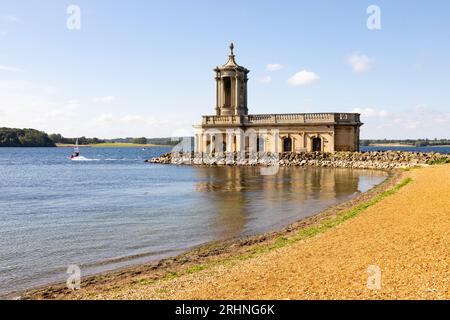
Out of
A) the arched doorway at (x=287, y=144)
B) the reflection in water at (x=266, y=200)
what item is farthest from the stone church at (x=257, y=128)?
the reflection in water at (x=266, y=200)

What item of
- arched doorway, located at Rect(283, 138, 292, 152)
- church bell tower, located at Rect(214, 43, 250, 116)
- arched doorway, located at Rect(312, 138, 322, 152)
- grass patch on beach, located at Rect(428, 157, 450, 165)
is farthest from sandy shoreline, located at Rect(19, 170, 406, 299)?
church bell tower, located at Rect(214, 43, 250, 116)

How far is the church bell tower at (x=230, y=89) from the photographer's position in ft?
231

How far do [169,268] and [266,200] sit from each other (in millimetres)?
16206

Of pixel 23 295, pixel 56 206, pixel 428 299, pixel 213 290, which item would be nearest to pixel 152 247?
pixel 23 295

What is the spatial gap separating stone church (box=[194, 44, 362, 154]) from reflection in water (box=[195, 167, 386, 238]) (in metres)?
21.4

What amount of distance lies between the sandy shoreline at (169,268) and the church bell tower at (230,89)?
2094 inches

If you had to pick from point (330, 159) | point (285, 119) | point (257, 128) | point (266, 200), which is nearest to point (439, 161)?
point (330, 159)

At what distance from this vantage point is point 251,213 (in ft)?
78.9

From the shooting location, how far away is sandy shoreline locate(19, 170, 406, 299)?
461 inches

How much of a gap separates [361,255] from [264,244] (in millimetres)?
4531

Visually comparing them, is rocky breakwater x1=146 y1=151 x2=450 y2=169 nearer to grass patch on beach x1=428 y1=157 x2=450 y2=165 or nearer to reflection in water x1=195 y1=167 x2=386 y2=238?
grass patch on beach x1=428 y1=157 x2=450 y2=165

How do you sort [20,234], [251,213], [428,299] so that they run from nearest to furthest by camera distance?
[428,299]
[20,234]
[251,213]

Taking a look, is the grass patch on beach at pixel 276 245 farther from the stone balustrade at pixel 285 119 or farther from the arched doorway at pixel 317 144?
the arched doorway at pixel 317 144
